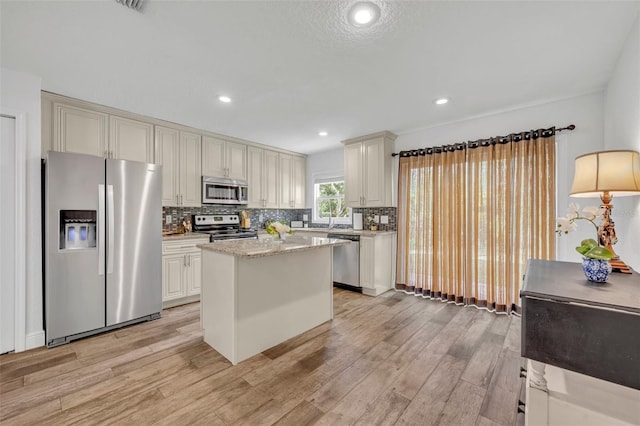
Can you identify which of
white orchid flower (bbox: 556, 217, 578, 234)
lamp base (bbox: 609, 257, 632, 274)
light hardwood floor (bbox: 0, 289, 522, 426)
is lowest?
light hardwood floor (bbox: 0, 289, 522, 426)

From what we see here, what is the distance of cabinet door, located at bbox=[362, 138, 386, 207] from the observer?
423 centimetres

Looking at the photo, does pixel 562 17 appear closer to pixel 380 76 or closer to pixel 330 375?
pixel 380 76

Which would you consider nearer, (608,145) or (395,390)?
(395,390)

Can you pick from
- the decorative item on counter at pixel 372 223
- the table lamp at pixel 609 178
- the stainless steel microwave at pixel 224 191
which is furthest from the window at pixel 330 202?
the table lamp at pixel 609 178

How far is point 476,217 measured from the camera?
3.49 meters

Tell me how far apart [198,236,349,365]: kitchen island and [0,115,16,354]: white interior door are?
1658 millimetres

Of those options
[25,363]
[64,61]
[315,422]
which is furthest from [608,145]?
[25,363]

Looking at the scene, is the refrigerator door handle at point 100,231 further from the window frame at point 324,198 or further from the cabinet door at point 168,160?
the window frame at point 324,198

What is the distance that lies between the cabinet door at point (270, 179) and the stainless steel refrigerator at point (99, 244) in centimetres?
209

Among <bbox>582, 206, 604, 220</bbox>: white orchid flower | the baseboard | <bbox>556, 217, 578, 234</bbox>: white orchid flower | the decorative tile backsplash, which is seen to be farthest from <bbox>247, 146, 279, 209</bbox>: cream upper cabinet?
<bbox>582, 206, 604, 220</bbox>: white orchid flower

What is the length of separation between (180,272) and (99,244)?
105 cm

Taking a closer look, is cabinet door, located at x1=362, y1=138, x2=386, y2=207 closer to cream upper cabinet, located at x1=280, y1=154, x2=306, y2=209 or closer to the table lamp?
cream upper cabinet, located at x1=280, y1=154, x2=306, y2=209

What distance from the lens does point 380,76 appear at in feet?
8.14

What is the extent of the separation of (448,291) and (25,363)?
4.59 metres
